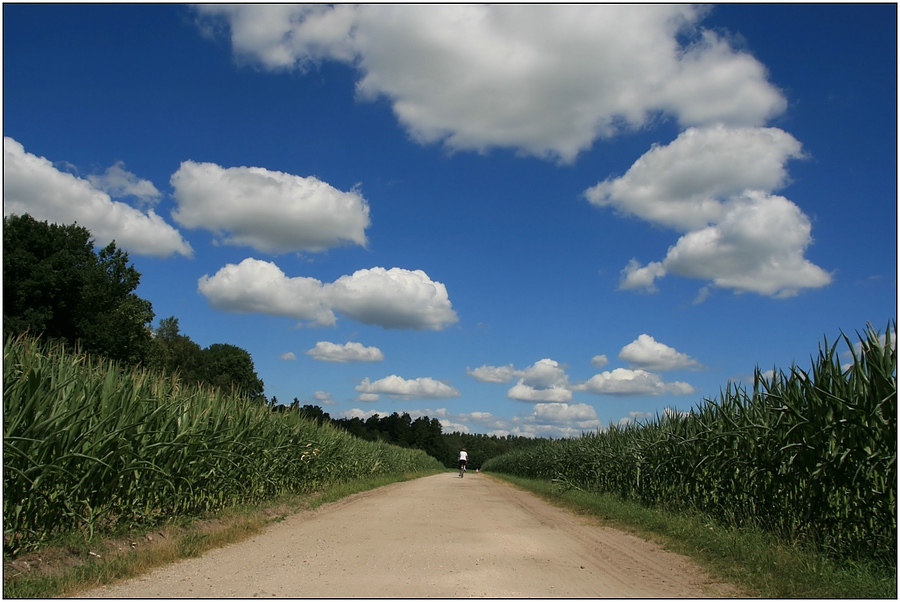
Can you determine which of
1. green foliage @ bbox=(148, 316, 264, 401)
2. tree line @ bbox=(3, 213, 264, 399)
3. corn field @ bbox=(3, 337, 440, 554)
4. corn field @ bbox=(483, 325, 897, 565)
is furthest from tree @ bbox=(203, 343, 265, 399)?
corn field @ bbox=(483, 325, 897, 565)

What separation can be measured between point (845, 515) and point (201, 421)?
10.1 m

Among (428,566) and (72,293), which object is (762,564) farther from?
(72,293)

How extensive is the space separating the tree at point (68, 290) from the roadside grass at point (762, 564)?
94.5 ft

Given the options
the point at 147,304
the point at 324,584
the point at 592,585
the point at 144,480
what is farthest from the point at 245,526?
the point at 147,304

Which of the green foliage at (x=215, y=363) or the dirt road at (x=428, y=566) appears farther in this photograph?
the green foliage at (x=215, y=363)

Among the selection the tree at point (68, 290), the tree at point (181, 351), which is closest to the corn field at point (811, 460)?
the tree at point (68, 290)

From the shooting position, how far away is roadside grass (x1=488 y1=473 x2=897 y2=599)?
17.6ft

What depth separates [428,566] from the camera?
20.9 ft

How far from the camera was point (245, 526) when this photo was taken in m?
8.95

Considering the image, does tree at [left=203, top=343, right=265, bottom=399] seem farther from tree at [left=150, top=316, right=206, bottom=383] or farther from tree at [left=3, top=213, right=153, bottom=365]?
tree at [left=3, top=213, right=153, bottom=365]

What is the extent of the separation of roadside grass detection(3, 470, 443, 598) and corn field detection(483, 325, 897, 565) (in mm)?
7764

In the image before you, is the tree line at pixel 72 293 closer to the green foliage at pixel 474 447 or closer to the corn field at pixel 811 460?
the corn field at pixel 811 460

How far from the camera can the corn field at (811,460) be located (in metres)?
6.21

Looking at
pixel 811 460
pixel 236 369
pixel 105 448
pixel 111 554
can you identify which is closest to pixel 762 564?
pixel 811 460
